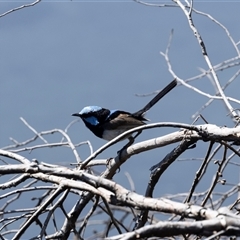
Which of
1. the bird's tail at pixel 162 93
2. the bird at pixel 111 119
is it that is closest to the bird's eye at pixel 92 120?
the bird at pixel 111 119

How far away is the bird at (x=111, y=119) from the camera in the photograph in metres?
4.19

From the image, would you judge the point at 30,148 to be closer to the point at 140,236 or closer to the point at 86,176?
the point at 86,176

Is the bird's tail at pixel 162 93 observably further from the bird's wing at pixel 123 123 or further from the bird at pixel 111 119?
the bird's wing at pixel 123 123

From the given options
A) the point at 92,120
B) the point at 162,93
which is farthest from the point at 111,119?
the point at 162,93

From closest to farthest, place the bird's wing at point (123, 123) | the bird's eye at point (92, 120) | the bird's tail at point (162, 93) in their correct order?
the bird's tail at point (162, 93) → the bird's wing at point (123, 123) → the bird's eye at point (92, 120)

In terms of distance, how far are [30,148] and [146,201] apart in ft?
3.93

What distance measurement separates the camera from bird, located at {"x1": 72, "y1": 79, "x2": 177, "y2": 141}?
4.19 meters

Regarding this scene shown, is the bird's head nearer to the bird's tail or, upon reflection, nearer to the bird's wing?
the bird's wing

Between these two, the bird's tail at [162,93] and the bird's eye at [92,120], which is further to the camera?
the bird's eye at [92,120]

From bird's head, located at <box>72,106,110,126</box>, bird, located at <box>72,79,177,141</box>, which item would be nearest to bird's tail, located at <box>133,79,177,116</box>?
bird, located at <box>72,79,177,141</box>

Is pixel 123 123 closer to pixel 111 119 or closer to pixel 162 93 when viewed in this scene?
pixel 111 119

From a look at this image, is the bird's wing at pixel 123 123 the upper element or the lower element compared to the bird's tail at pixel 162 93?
lower

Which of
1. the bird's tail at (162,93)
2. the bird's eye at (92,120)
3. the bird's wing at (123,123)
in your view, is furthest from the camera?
the bird's eye at (92,120)

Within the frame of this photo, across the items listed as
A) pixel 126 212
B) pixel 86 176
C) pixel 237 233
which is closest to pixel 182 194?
pixel 126 212
